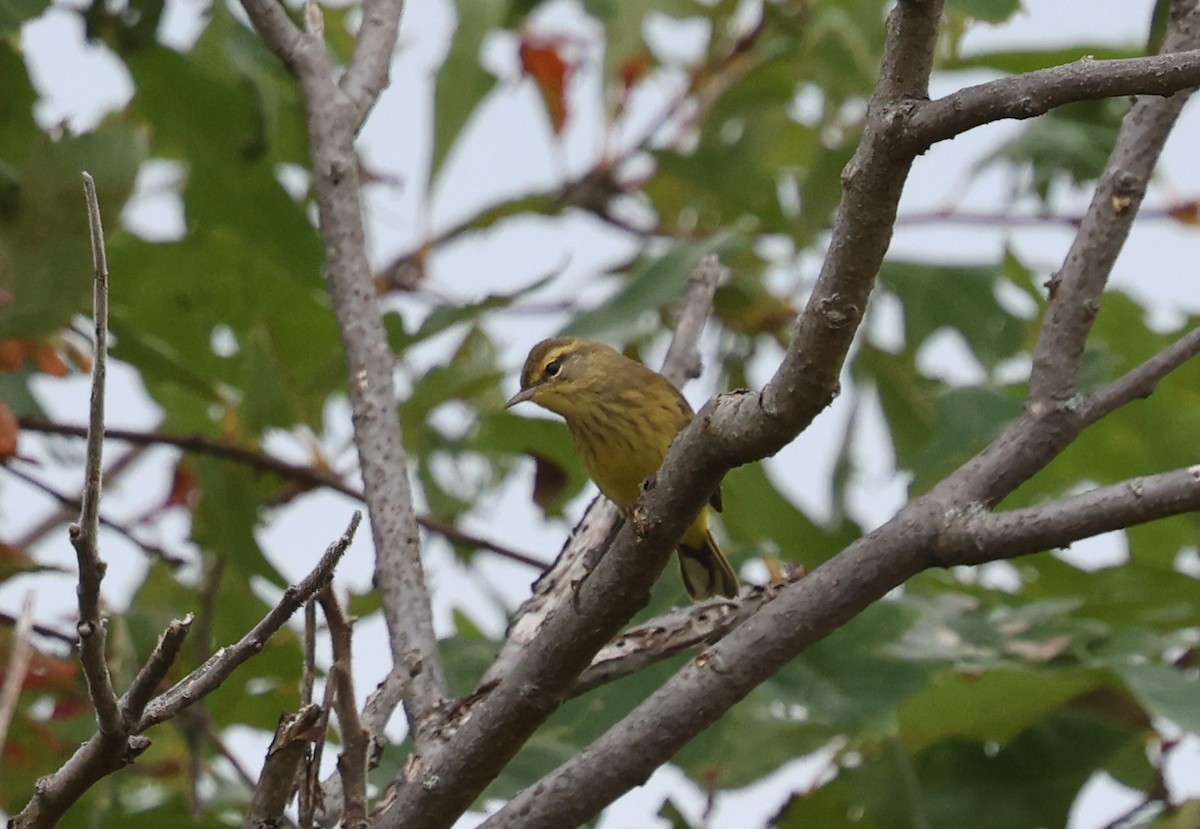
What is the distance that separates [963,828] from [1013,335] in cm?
134

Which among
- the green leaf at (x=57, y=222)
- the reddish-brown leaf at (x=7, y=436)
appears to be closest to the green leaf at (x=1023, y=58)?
the green leaf at (x=57, y=222)

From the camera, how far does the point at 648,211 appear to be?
183 inches

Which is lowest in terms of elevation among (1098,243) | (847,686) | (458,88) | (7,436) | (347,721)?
(347,721)

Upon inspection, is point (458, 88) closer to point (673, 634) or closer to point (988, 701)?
point (988, 701)

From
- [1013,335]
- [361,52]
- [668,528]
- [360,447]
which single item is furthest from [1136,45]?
[668,528]

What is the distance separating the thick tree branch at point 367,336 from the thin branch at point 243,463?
60cm

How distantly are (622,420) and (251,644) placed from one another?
2535 mm

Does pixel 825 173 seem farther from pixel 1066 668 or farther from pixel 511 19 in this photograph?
pixel 1066 668

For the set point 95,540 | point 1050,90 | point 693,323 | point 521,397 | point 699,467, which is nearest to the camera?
point 95,540

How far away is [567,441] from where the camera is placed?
400cm

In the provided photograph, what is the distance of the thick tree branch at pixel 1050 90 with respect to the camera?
1368 millimetres

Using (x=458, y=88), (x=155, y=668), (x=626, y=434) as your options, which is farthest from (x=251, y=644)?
(x=458, y=88)

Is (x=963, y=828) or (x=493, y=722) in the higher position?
(x=963, y=828)

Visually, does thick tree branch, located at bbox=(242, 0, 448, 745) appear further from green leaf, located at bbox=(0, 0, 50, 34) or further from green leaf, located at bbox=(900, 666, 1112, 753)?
green leaf, located at bbox=(900, 666, 1112, 753)
